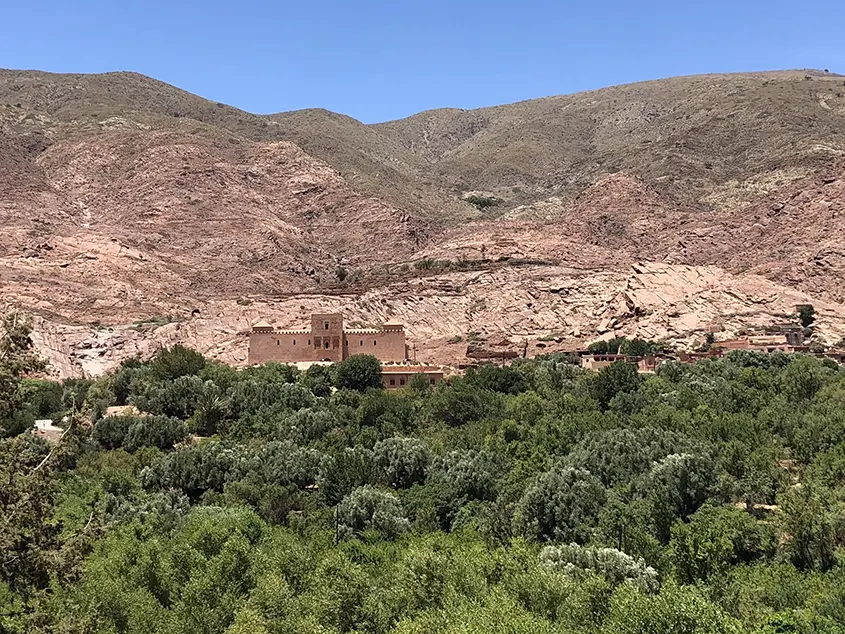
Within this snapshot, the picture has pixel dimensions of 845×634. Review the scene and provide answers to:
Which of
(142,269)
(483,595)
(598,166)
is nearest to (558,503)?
(483,595)

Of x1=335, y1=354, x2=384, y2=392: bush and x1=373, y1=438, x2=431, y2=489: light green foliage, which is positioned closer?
x1=373, y1=438, x2=431, y2=489: light green foliage

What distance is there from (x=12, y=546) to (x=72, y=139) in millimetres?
70713

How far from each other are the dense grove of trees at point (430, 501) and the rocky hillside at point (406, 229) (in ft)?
31.0

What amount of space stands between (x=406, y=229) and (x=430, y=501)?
140 feet

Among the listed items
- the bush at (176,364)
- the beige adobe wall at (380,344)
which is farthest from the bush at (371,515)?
the beige adobe wall at (380,344)

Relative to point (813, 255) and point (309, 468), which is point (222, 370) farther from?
point (813, 255)

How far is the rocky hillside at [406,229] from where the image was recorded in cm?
4938

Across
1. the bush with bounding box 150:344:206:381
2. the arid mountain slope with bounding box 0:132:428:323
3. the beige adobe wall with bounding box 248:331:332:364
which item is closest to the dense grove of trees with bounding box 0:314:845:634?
the bush with bounding box 150:344:206:381

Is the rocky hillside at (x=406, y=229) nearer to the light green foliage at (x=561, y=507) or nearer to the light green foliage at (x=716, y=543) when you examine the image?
the light green foliage at (x=561, y=507)

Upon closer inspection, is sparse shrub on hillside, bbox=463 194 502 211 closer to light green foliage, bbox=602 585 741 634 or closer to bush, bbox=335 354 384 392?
bush, bbox=335 354 384 392

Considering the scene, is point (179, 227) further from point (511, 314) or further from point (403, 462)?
point (403, 462)

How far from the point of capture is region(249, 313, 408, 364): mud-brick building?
45000mm

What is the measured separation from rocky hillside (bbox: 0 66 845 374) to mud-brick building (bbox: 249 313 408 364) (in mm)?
2840

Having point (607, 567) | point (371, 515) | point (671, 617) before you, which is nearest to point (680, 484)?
point (607, 567)
